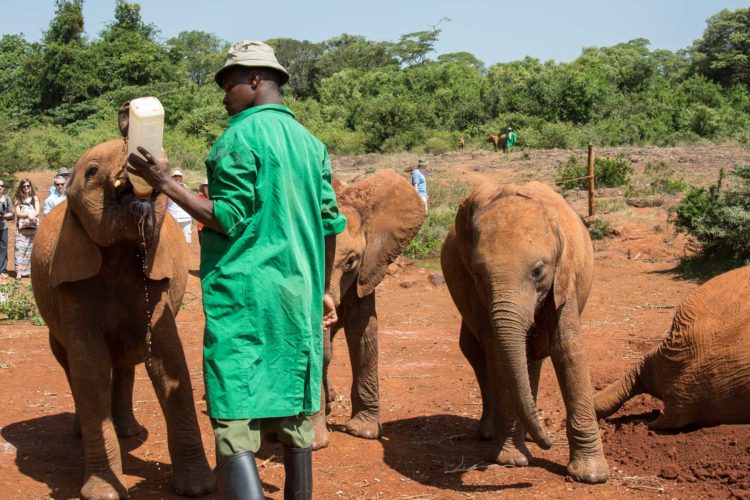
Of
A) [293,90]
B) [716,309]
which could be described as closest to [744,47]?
[293,90]

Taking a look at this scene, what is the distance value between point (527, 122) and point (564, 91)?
2.41 metres

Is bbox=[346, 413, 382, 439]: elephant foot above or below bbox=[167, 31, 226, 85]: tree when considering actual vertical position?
below

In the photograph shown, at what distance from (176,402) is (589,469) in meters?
2.51

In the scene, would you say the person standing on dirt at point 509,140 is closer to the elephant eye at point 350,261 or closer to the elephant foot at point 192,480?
the elephant eye at point 350,261

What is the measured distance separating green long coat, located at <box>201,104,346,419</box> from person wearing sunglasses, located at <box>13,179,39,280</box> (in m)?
10.7

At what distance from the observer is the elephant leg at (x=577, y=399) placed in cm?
552

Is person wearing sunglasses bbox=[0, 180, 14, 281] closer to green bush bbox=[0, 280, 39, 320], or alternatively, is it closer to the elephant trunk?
green bush bbox=[0, 280, 39, 320]

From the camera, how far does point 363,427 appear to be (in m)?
6.61

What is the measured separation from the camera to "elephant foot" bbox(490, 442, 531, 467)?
19.0ft

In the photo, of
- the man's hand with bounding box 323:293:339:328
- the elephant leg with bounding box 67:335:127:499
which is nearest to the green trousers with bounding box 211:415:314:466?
the man's hand with bounding box 323:293:339:328

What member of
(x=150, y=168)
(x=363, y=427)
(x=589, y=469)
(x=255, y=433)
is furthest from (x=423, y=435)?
(x=150, y=168)

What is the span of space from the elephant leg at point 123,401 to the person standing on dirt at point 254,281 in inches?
111

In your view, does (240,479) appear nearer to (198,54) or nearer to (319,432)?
(319,432)

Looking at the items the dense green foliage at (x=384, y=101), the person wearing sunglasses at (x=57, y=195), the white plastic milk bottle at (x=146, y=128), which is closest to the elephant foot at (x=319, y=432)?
the white plastic milk bottle at (x=146, y=128)
